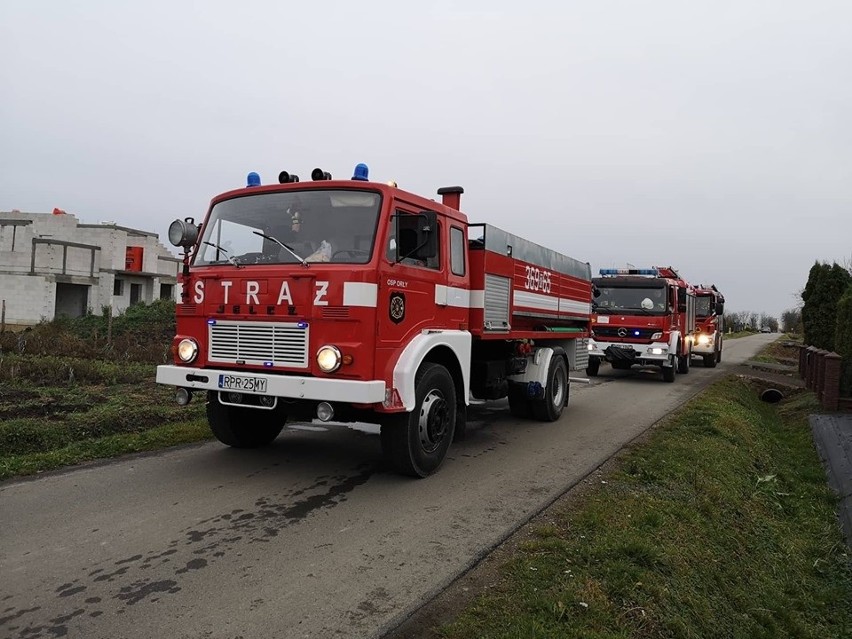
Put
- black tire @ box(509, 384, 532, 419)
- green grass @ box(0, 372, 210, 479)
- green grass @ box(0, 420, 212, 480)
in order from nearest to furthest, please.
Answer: green grass @ box(0, 420, 212, 480), green grass @ box(0, 372, 210, 479), black tire @ box(509, 384, 532, 419)

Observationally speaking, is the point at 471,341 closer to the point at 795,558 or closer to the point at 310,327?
the point at 310,327

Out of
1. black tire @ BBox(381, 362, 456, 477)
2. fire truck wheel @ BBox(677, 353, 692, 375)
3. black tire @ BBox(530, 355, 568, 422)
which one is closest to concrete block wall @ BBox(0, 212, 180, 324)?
fire truck wheel @ BBox(677, 353, 692, 375)

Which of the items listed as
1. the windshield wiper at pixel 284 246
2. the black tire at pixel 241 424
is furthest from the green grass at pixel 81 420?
the windshield wiper at pixel 284 246

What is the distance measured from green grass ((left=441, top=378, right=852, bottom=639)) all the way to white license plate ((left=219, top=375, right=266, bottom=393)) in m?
2.53

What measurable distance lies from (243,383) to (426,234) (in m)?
2.08

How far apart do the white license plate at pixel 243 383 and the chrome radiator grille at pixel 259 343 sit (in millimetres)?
188

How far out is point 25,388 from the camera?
9.70 m

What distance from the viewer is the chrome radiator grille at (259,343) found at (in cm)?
519

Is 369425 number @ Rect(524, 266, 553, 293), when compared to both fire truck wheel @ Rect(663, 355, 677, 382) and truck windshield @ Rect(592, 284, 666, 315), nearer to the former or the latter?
truck windshield @ Rect(592, 284, 666, 315)

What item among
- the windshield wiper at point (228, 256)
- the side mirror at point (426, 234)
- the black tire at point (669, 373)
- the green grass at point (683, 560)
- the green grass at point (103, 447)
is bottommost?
the green grass at point (683, 560)

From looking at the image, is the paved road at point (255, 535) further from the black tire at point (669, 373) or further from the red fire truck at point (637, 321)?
the black tire at point (669, 373)

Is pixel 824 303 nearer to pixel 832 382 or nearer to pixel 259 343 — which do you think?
pixel 832 382

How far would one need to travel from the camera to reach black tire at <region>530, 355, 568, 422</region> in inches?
358

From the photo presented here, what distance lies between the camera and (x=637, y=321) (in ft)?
50.1
